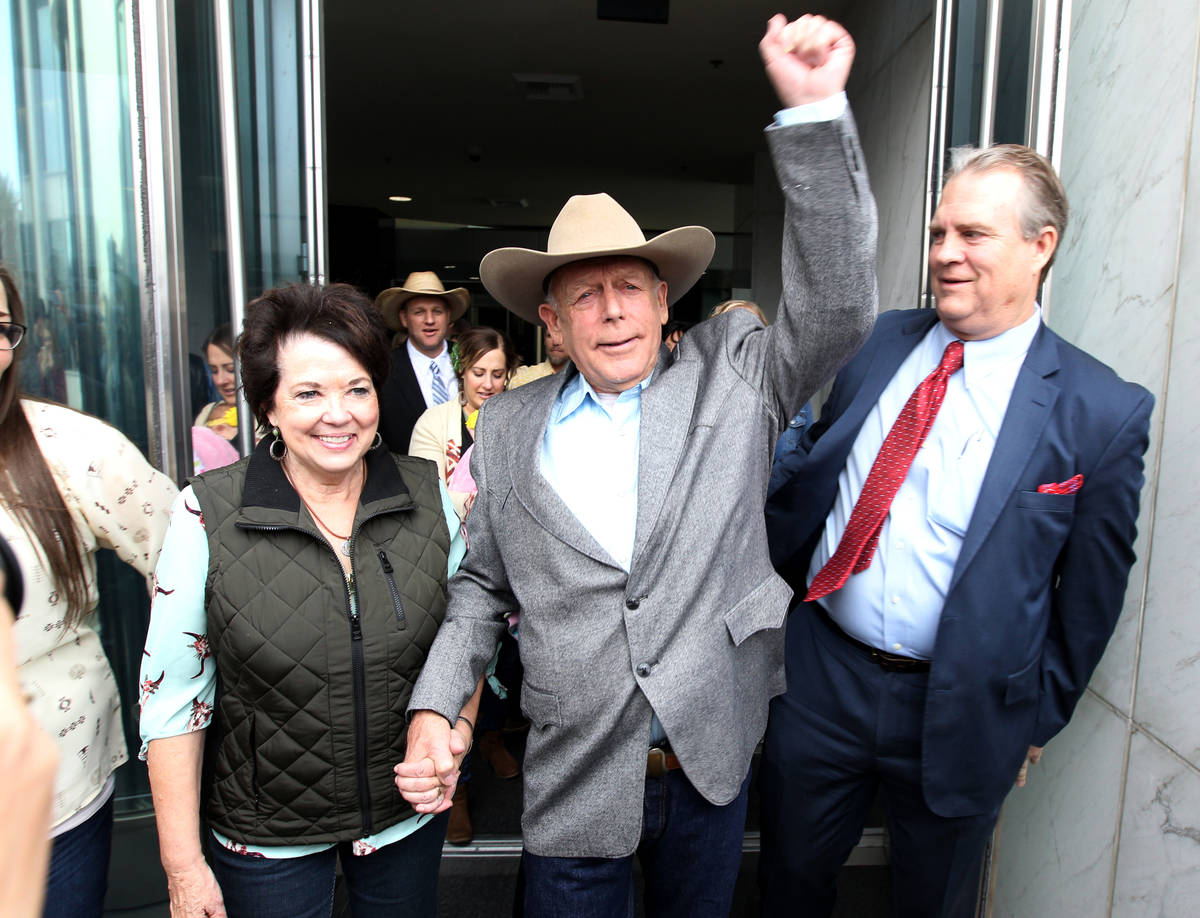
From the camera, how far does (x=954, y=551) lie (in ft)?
5.07

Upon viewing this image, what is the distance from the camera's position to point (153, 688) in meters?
1.34

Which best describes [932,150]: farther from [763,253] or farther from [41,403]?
[763,253]

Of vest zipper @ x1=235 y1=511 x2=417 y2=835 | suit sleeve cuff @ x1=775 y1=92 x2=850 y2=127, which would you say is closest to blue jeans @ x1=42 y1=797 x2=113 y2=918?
vest zipper @ x1=235 y1=511 x2=417 y2=835

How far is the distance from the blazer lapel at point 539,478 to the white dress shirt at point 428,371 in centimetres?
203

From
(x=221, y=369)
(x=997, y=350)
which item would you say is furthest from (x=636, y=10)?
(x=997, y=350)

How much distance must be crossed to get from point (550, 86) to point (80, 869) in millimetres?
5871

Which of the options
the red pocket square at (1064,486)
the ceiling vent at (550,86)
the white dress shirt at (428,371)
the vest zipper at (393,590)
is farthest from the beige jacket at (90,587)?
the ceiling vent at (550,86)

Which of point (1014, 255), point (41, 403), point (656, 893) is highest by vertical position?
point (1014, 255)

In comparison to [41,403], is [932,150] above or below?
above

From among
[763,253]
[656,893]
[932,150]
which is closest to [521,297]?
[656,893]

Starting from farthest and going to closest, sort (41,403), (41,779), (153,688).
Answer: (41,403), (153,688), (41,779)

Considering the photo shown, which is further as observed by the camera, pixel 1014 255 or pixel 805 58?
pixel 1014 255

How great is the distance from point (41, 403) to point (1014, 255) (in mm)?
1851

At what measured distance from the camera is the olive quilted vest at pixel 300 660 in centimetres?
134
